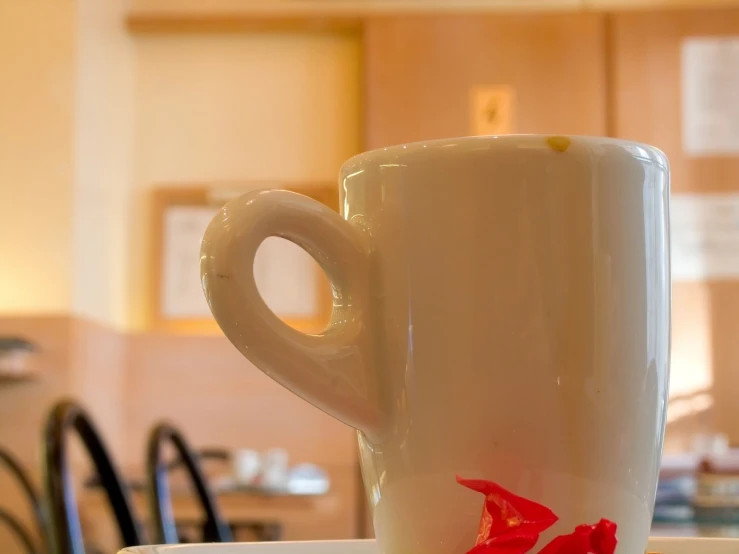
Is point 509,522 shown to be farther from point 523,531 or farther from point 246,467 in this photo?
point 246,467

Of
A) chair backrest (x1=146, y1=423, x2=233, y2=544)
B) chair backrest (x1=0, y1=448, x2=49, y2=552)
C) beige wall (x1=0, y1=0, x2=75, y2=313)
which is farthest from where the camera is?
beige wall (x1=0, y1=0, x2=75, y2=313)

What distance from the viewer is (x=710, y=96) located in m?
2.62

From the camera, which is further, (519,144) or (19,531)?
(19,531)

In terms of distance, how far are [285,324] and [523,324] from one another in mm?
71

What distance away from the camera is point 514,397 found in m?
0.26

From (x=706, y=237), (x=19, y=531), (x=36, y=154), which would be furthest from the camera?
(x=706, y=237)

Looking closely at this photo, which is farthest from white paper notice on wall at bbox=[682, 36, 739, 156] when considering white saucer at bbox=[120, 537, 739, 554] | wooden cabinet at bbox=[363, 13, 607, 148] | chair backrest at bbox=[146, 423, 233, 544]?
Result: white saucer at bbox=[120, 537, 739, 554]

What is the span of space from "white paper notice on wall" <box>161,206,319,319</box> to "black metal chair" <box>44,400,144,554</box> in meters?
1.93

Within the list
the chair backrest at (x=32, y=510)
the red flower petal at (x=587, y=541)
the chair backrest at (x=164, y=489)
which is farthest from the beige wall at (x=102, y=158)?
the red flower petal at (x=587, y=541)

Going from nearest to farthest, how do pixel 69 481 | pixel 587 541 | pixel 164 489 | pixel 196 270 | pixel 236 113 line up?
pixel 587 541 → pixel 69 481 → pixel 164 489 → pixel 196 270 → pixel 236 113

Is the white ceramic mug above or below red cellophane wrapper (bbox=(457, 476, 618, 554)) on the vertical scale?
above

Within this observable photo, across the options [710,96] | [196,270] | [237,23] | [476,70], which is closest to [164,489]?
[196,270]

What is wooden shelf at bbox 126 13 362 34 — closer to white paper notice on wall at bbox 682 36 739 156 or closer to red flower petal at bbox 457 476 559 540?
white paper notice on wall at bbox 682 36 739 156

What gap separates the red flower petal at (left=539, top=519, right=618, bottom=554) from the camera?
22 centimetres
